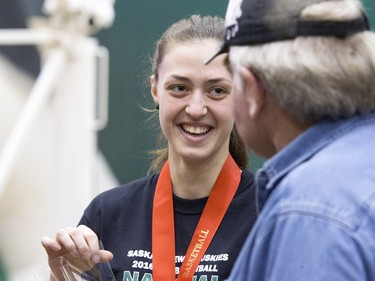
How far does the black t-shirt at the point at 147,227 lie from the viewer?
2562mm

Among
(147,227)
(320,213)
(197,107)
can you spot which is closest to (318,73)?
(320,213)

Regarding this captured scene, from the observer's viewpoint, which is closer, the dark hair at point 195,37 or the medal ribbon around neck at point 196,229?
the medal ribbon around neck at point 196,229

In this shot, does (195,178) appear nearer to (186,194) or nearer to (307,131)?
(186,194)

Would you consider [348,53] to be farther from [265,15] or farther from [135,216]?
[135,216]

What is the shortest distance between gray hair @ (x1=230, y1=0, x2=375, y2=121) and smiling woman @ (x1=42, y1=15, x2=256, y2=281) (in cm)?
86

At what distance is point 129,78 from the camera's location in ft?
15.7

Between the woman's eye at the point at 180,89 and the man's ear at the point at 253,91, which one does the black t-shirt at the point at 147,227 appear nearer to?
the woman's eye at the point at 180,89

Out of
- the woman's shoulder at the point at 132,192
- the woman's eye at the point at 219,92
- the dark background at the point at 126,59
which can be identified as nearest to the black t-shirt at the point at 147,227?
the woman's shoulder at the point at 132,192

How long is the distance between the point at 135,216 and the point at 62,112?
86.4 inches

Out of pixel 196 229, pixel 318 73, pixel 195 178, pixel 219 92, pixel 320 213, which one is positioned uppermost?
pixel 318 73

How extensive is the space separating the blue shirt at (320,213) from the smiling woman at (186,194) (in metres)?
0.84

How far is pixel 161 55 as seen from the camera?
2.85m

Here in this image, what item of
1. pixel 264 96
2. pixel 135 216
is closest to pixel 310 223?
pixel 264 96

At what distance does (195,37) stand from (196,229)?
57 centimetres
